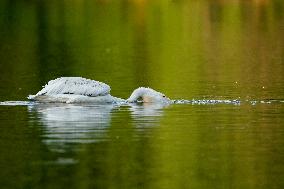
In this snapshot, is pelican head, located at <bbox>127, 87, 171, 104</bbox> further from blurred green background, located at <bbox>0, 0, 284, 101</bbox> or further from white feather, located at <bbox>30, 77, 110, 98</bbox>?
blurred green background, located at <bbox>0, 0, 284, 101</bbox>

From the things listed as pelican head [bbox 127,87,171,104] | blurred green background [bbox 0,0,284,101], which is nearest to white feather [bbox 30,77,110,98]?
pelican head [bbox 127,87,171,104]

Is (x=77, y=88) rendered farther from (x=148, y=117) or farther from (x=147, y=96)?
(x=148, y=117)

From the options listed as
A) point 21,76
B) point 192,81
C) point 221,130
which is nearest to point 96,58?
point 21,76

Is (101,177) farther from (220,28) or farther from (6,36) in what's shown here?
(220,28)

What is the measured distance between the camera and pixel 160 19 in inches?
3750

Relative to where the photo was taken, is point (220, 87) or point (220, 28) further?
point (220, 28)

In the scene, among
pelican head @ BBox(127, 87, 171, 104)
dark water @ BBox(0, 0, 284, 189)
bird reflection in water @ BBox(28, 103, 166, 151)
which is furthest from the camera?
pelican head @ BBox(127, 87, 171, 104)

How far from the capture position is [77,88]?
101ft

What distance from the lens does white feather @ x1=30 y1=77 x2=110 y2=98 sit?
30781mm

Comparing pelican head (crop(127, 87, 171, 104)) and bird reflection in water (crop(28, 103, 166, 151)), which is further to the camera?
pelican head (crop(127, 87, 171, 104))

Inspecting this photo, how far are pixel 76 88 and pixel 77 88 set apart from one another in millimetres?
30

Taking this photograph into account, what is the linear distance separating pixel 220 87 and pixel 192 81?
281cm

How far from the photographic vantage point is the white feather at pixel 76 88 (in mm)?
30781

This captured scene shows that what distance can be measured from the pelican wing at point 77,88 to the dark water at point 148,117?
550 mm
